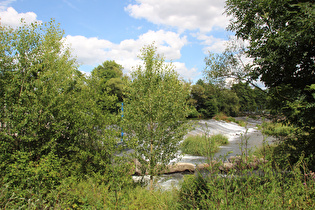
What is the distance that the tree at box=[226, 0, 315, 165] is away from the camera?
5794mm

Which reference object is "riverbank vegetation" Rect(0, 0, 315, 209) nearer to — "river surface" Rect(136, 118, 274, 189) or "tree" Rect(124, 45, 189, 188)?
"tree" Rect(124, 45, 189, 188)

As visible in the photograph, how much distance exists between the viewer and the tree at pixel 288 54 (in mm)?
5794

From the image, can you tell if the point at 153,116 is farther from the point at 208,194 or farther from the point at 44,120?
the point at 208,194

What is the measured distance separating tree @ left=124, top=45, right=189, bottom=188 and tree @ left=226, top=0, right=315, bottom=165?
2729 millimetres

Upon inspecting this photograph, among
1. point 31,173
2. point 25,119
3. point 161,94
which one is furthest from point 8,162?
point 161,94

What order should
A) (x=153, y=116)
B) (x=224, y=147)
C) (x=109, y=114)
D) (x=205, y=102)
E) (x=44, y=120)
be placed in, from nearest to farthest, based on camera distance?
(x=44, y=120), (x=109, y=114), (x=153, y=116), (x=224, y=147), (x=205, y=102)

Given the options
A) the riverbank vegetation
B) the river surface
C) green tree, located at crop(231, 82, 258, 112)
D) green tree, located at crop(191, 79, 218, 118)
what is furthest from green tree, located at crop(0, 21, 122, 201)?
green tree, located at crop(191, 79, 218, 118)

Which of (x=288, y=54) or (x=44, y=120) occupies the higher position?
(x=288, y=54)

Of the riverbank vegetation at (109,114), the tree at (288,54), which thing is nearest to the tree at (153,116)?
the riverbank vegetation at (109,114)

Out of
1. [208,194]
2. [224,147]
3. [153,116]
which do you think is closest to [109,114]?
[153,116]

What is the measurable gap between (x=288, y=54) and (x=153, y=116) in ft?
14.2

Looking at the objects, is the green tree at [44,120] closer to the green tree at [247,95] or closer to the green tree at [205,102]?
the green tree at [247,95]

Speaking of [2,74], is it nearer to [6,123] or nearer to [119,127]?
[6,123]

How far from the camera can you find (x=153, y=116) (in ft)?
23.4
